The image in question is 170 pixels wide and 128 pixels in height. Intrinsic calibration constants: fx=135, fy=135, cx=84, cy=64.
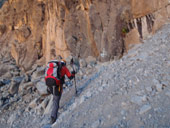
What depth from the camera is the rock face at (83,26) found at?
26.3 feet

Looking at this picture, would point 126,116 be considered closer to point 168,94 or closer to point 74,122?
point 168,94

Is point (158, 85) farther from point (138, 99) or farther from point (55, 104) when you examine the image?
point (55, 104)

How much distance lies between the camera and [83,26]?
1193 cm

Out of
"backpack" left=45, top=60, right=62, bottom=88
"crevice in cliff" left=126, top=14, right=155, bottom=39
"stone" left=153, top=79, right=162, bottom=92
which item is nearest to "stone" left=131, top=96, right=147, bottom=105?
"stone" left=153, top=79, right=162, bottom=92

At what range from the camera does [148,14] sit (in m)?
7.73

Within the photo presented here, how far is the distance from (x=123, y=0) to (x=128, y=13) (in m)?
1.05

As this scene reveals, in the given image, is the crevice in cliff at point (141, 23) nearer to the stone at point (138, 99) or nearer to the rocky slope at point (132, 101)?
the rocky slope at point (132, 101)

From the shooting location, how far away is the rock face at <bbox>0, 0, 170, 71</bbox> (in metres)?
8.02

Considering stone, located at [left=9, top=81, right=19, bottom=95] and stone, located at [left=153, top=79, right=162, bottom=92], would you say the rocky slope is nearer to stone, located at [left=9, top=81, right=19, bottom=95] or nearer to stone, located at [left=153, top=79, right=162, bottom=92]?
stone, located at [left=153, top=79, right=162, bottom=92]

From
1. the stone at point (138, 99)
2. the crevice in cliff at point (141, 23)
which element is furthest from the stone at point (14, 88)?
the stone at point (138, 99)

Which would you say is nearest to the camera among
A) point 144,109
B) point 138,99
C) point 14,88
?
point 144,109

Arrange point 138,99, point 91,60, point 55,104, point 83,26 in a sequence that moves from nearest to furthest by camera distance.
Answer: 1. point 138,99
2. point 55,104
3. point 91,60
4. point 83,26

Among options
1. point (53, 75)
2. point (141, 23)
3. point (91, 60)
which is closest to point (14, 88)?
point (91, 60)

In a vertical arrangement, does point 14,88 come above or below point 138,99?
below
